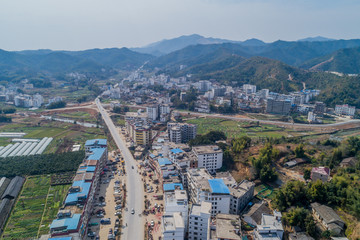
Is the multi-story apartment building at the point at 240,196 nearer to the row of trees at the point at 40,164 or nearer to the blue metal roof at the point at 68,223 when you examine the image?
the blue metal roof at the point at 68,223

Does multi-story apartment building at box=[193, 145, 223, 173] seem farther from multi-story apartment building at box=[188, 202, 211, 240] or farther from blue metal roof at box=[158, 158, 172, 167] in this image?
multi-story apartment building at box=[188, 202, 211, 240]

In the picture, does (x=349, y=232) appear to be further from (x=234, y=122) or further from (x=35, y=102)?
(x=35, y=102)

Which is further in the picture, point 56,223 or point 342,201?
point 342,201

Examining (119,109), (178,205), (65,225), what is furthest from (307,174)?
(119,109)

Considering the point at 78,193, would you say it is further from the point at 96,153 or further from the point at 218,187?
the point at 218,187

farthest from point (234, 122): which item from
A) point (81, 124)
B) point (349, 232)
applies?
point (349, 232)

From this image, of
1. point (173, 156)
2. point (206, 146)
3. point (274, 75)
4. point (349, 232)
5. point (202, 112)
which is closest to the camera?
point (349, 232)

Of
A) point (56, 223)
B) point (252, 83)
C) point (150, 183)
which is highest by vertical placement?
point (252, 83)
